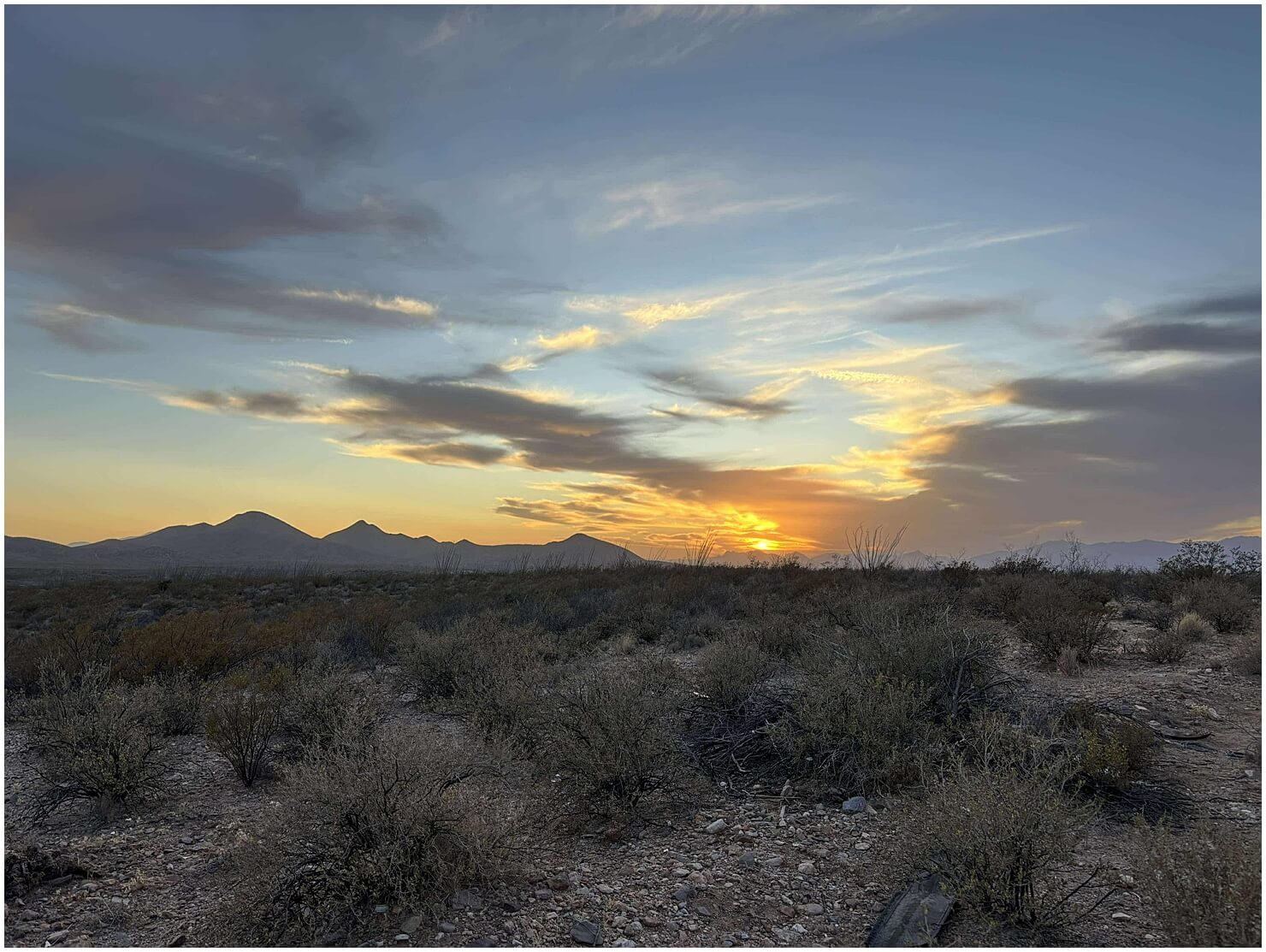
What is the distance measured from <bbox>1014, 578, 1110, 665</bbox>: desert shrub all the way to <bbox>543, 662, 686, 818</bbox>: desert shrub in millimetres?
6946

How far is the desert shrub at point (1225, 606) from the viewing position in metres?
13.9

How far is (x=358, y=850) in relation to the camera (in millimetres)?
5055

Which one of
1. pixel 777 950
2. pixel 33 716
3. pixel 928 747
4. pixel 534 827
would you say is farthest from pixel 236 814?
pixel 928 747

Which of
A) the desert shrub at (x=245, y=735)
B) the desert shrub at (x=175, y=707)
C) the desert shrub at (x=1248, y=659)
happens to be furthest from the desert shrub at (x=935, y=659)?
the desert shrub at (x=175, y=707)

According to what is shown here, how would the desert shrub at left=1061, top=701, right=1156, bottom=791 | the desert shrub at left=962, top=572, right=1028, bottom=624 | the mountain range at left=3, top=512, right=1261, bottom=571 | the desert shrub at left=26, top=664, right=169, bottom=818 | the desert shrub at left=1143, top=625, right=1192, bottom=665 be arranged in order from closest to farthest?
the desert shrub at left=1061, top=701, right=1156, bottom=791 → the desert shrub at left=26, top=664, right=169, bottom=818 → the desert shrub at left=1143, top=625, right=1192, bottom=665 → the desert shrub at left=962, top=572, right=1028, bottom=624 → the mountain range at left=3, top=512, right=1261, bottom=571

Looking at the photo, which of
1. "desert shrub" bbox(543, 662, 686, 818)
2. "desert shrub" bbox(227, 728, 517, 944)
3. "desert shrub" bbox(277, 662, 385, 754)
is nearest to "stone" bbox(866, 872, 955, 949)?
"desert shrub" bbox(543, 662, 686, 818)

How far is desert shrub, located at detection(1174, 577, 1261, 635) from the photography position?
13852 mm

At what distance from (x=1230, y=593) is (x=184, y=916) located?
17549mm

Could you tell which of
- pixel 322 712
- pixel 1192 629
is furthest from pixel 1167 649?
pixel 322 712

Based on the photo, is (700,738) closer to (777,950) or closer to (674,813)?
(674,813)

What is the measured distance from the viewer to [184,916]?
17.3ft

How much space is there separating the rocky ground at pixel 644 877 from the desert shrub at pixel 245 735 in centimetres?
23

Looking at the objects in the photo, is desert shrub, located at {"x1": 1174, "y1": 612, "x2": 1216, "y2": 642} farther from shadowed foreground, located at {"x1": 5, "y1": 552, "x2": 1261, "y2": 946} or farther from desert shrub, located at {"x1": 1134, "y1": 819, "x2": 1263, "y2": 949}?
desert shrub, located at {"x1": 1134, "y1": 819, "x2": 1263, "y2": 949}

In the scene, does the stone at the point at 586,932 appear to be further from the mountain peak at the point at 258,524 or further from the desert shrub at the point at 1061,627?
the mountain peak at the point at 258,524
